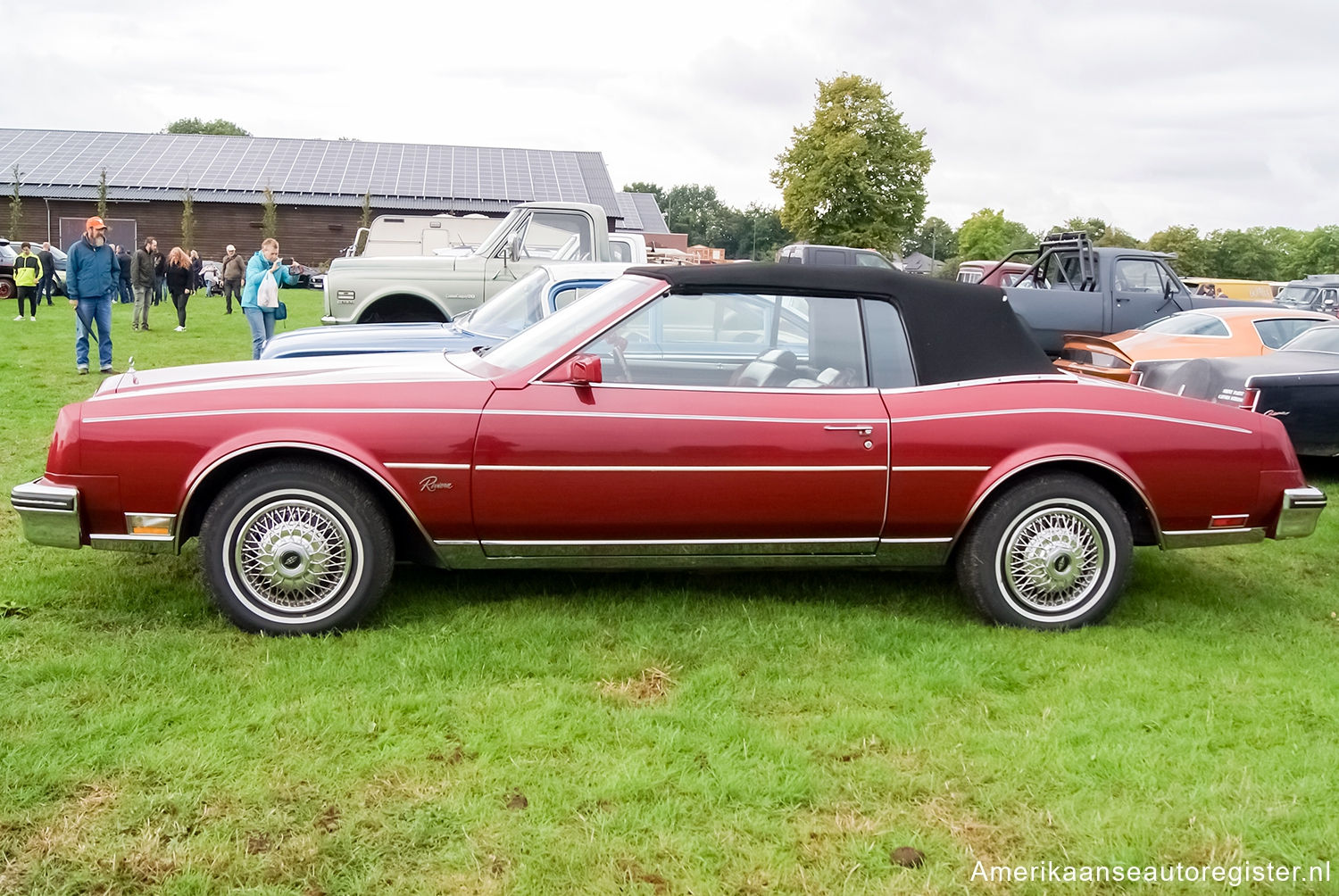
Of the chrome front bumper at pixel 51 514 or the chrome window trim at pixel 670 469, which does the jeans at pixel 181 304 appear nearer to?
the chrome front bumper at pixel 51 514

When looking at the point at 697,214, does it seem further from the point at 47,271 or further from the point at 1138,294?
the point at 1138,294

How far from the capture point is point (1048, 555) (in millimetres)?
4672

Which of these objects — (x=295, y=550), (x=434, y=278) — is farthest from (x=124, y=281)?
(x=295, y=550)

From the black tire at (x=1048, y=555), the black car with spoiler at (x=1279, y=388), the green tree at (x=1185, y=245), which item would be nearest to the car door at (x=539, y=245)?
the black car with spoiler at (x=1279, y=388)

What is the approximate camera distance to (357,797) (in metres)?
3.13

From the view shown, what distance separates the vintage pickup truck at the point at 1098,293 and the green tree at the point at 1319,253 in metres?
76.3

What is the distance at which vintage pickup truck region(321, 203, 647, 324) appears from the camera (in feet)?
36.1

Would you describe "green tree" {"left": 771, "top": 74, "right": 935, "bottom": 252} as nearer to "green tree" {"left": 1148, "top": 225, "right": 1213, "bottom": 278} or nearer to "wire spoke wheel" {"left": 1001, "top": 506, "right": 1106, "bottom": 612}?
"green tree" {"left": 1148, "top": 225, "right": 1213, "bottom": 278}

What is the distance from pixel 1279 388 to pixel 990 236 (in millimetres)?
92267

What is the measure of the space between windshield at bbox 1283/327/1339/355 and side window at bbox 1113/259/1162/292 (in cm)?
529

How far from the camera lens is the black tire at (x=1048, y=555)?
4.63 meters

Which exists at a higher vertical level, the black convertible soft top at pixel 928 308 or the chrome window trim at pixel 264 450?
the black convertible soft top at pixel 928 308

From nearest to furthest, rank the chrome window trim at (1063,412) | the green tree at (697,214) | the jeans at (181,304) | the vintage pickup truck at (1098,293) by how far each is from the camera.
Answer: the chrome window trim at (1063,412) < the vintage pickup truck at (1098,293) < the jeans at (181,304) < the green tree at (697,214)

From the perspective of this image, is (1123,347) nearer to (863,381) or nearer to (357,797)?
(863,381)
